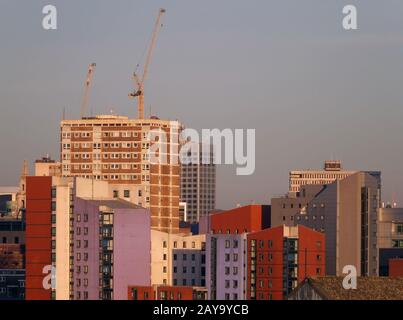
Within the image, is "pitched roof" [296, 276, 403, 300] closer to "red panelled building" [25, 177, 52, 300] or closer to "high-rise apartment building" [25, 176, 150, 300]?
"high-rise apartment building" [25, 176, 150, 300]

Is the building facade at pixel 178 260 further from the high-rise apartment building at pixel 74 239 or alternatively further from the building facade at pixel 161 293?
the building facade at pixel 161 293

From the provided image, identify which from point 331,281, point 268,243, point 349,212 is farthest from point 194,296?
point 331,281

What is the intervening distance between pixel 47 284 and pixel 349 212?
2678 cm

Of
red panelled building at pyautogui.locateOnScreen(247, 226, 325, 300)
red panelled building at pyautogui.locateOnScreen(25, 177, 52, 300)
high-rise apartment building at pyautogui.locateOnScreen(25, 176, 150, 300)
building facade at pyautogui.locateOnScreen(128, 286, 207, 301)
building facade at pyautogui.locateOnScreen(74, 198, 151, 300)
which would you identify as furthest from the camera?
red panelled building at pyautogui.locateOnScreen(25, 177, 52, 300)

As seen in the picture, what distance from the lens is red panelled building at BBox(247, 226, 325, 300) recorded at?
434ft

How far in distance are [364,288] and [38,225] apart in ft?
202

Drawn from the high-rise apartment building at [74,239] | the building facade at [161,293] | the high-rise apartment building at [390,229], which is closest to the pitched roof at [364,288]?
the building facade at [161,293]

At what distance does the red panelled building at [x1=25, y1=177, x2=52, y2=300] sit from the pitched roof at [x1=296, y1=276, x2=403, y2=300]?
5679 centimetres

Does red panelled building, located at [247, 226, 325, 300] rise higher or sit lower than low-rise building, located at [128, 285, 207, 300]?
higher

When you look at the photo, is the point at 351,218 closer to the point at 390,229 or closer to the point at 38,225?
the point at 38,225

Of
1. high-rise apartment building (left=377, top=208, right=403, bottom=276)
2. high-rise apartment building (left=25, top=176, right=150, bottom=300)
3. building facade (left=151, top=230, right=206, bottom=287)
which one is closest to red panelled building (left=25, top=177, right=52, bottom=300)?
high-rise apartment building (left=25, top=176, right=150, bottom=300)

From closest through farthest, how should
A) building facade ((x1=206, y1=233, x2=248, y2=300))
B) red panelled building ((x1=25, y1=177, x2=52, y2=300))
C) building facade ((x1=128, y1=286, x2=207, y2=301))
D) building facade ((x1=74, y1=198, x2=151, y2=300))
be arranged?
building facade ((x1=128, y1=286, x2=207, y2=301)), building facade ((x1=206, y1=233, x2=248, y2=300)), building facade ((x1=74, y1=198, x2=151, y2=300)), red panelled building ((x1=25, y1=177, x2=52, y2=300))

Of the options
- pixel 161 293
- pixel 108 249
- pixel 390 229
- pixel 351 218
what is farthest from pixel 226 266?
pixel 390 229
